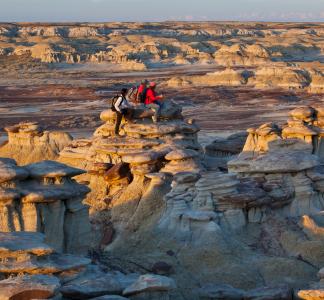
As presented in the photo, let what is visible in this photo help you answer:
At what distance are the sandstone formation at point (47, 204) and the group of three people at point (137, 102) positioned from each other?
4.38 m

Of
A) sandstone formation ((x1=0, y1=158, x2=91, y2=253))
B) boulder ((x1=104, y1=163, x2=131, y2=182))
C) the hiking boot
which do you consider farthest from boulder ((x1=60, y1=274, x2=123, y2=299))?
the hiking boot

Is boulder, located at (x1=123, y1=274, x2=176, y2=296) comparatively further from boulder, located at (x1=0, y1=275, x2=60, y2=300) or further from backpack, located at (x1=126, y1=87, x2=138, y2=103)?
backpack, located at (x1=126, y1=87, x2=138, y2=103)

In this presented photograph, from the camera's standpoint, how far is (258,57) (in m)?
71.7

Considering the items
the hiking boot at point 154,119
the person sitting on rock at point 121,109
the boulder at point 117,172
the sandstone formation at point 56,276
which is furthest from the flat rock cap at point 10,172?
the hiking boot at point 154,119

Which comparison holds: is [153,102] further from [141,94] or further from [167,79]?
[167,79]

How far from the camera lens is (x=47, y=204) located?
1282cm

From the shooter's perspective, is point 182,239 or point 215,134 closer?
point 182,239

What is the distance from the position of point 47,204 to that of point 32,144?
29.3 ft

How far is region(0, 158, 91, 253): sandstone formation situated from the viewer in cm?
1247

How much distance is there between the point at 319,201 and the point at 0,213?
5.65 m

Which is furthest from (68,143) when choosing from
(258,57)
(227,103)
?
(258,57)

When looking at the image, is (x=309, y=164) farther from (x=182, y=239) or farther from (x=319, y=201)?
(x=182, y=239)

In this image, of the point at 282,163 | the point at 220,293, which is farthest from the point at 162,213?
the point at 220,293

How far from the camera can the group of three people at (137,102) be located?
1750 cm
